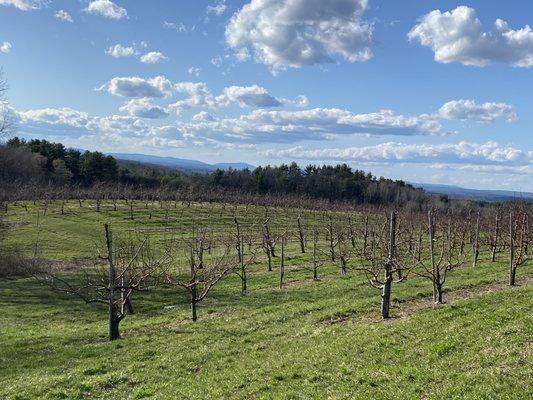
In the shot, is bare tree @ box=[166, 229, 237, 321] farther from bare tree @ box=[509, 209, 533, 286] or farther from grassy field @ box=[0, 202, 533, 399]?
bare tree @ box=[509, 209, 533, 286]

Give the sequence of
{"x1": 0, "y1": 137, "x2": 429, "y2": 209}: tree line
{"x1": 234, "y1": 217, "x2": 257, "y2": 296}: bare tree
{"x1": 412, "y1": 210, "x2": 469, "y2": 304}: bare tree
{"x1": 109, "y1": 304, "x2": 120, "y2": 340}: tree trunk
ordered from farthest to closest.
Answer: {"x1": 0, "y1": 137, "x2": 429, "y2": 209}: tree line, {"x1": 234, "y1": 217, "x2": 257, "y2": 296}: bare tree, {"x1": 109, "y1": 304, "x2": 120, "y2": 340}: tree trunk, {"x1": 412, "y1": 210, "x2": 469, "y2": 304}: bare tree

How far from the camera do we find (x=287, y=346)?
16.6m

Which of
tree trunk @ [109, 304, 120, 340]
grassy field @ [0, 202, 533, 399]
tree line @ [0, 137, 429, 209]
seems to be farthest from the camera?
tree line @ [0, 137, 429, 209]

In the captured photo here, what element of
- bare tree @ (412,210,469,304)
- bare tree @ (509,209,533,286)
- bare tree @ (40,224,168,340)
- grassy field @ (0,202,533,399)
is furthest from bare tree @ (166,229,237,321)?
bare tree @ (509,209,533,286)

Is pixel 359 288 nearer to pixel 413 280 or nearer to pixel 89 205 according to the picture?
pixel 413 280

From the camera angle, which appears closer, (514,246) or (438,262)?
(438,262)

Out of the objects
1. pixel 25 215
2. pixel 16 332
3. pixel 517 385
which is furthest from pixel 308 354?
pixel 25 215

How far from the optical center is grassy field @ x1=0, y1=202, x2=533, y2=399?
38.0ft

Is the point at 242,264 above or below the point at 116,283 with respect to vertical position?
above

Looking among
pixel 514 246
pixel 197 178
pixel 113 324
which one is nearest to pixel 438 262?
pixel 514 246

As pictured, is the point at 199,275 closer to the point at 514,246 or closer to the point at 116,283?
the point at 116,283

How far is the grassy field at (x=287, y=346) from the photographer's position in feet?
38.0

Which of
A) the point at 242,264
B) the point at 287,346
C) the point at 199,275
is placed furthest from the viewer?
the point at 199,275

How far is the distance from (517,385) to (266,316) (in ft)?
45.3
